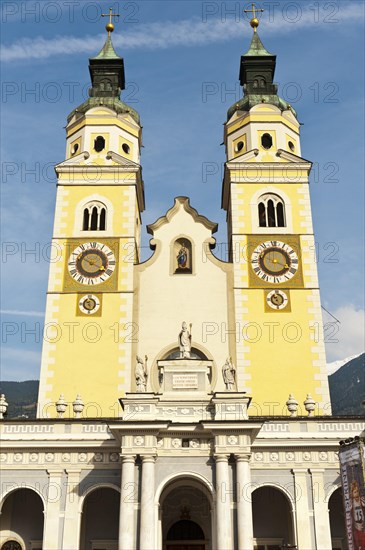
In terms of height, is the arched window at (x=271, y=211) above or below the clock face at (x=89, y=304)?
above

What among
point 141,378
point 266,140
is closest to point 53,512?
point 141,378

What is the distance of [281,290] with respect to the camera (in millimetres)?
30422

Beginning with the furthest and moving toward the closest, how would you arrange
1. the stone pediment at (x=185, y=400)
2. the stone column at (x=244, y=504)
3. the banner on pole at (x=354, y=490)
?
1. the stone pediment at (x=185, y=400)
2. the stone column at (x=244, y=504)
3. the banner on pole at (x=354, y=490)

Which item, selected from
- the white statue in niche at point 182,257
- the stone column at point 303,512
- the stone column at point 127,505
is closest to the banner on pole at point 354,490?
the stone column at point 303,512

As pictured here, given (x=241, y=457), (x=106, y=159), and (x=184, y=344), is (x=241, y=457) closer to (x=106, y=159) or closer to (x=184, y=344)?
(x=184, y=344)

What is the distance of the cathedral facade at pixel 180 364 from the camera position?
22.5 meters

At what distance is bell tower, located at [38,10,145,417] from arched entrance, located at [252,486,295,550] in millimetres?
6816

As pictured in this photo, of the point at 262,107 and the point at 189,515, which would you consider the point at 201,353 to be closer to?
the point at 189,515

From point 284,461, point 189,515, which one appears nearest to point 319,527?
point 284,461

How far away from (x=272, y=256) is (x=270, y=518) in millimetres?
11848

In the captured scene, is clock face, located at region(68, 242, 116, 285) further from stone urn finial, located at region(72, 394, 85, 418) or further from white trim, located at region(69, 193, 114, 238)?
stone urn finial, located at region(72, 394, 85, 418)

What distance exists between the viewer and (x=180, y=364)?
2473cm

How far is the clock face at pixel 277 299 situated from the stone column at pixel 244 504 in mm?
9382

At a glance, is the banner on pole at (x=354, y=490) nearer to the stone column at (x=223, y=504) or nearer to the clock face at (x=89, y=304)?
the stone column at (x=223, y=504)
